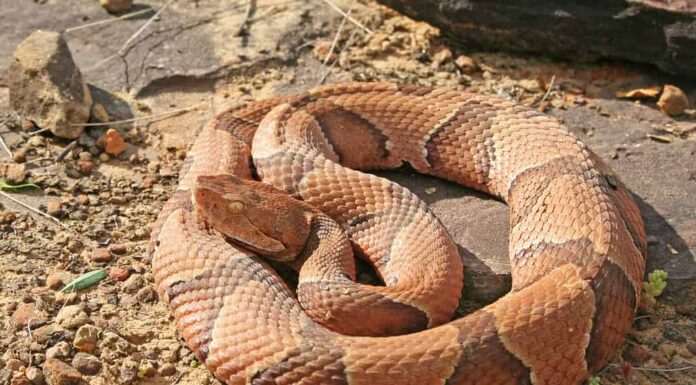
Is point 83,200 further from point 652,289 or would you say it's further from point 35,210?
point 652,289

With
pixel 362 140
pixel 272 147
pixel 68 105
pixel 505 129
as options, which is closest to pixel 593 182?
pixel 505 129

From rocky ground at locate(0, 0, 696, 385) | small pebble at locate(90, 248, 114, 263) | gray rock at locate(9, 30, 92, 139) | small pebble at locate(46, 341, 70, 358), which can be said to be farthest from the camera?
gray rock at locate(9, 30, 92, 139)

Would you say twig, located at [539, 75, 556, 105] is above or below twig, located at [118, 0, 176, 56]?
above

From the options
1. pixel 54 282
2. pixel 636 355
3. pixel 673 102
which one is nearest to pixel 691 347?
pixel 636 355

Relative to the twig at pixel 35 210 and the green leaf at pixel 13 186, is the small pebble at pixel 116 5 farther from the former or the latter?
the twig at pixel 35 210

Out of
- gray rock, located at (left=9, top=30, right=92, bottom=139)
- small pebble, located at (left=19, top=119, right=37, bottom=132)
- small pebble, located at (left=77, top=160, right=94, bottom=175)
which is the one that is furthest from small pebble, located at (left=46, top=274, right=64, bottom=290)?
small pebble, located at (left=19, top=119, right=37, bottom=132)

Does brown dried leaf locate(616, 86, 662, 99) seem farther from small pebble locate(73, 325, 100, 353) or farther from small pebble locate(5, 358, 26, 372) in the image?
small pebble locate(5, 358, 26, 372)

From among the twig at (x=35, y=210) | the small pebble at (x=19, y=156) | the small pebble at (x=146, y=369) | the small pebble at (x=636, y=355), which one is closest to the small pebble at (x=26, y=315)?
the small pebble at (x=146, y=369)
